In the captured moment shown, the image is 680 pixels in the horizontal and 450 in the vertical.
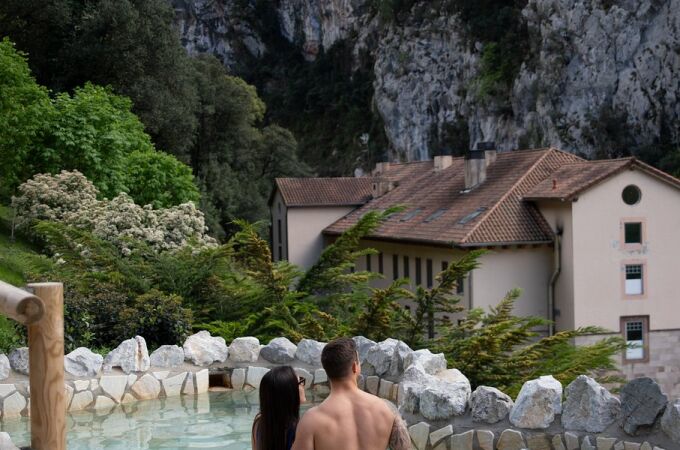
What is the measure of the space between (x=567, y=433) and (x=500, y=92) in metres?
77.0

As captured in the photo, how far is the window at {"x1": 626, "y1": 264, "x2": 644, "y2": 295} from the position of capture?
3659 cm

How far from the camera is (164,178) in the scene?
111 ft

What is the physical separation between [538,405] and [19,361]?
6.87 meters

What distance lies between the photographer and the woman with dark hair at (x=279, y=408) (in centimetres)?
568

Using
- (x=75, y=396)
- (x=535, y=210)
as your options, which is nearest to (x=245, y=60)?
(x=535, y=210)

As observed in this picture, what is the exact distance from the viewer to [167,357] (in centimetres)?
1369

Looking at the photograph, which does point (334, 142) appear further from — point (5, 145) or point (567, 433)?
point (567, 433)

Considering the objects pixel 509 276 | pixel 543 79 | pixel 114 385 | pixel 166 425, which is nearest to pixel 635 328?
pixel 509 276

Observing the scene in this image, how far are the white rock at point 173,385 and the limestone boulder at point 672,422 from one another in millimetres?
6880

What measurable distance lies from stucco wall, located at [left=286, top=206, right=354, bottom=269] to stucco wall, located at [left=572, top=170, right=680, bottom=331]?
54.2ft

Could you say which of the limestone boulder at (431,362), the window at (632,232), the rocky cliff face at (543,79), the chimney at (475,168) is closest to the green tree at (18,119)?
the chimney at (475,168)

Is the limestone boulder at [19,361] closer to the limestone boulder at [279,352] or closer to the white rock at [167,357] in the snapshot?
the white rock at [167,357]

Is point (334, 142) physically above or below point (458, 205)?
above

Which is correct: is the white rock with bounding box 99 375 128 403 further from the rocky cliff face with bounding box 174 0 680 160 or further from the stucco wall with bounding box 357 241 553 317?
the rocky cliff face with bounding box 174 0 680 160
